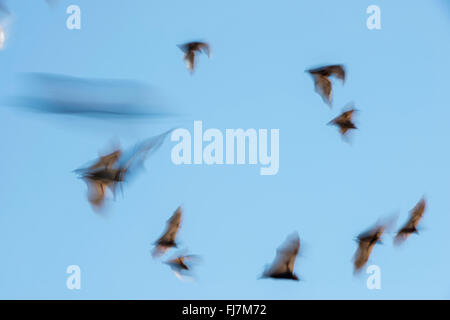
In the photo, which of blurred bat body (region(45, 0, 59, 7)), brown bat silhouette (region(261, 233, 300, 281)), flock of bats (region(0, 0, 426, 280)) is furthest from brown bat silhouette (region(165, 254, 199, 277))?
blurred bat body (region(45, 0, 59, 7))

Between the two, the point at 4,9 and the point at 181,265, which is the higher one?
the point at 4,9

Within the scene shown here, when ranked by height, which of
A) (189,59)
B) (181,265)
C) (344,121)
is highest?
(189,59)

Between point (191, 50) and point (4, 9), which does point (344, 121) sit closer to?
point (191, 50)

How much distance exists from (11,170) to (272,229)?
432 millimetres

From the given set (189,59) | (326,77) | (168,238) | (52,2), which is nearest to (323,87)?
(326,77)

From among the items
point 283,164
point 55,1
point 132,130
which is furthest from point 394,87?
point 55,1

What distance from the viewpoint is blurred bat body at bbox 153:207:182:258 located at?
0.82 m

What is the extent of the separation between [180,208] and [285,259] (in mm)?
188

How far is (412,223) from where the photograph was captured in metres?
0.83

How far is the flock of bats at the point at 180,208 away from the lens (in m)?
0.82

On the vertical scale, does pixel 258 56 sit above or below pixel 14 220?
above

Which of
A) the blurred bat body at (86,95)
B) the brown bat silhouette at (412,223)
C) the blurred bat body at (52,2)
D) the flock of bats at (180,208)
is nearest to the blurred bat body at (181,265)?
the flock of bats at (180,208)

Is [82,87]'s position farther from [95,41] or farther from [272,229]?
[272,229]

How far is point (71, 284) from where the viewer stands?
822mm
